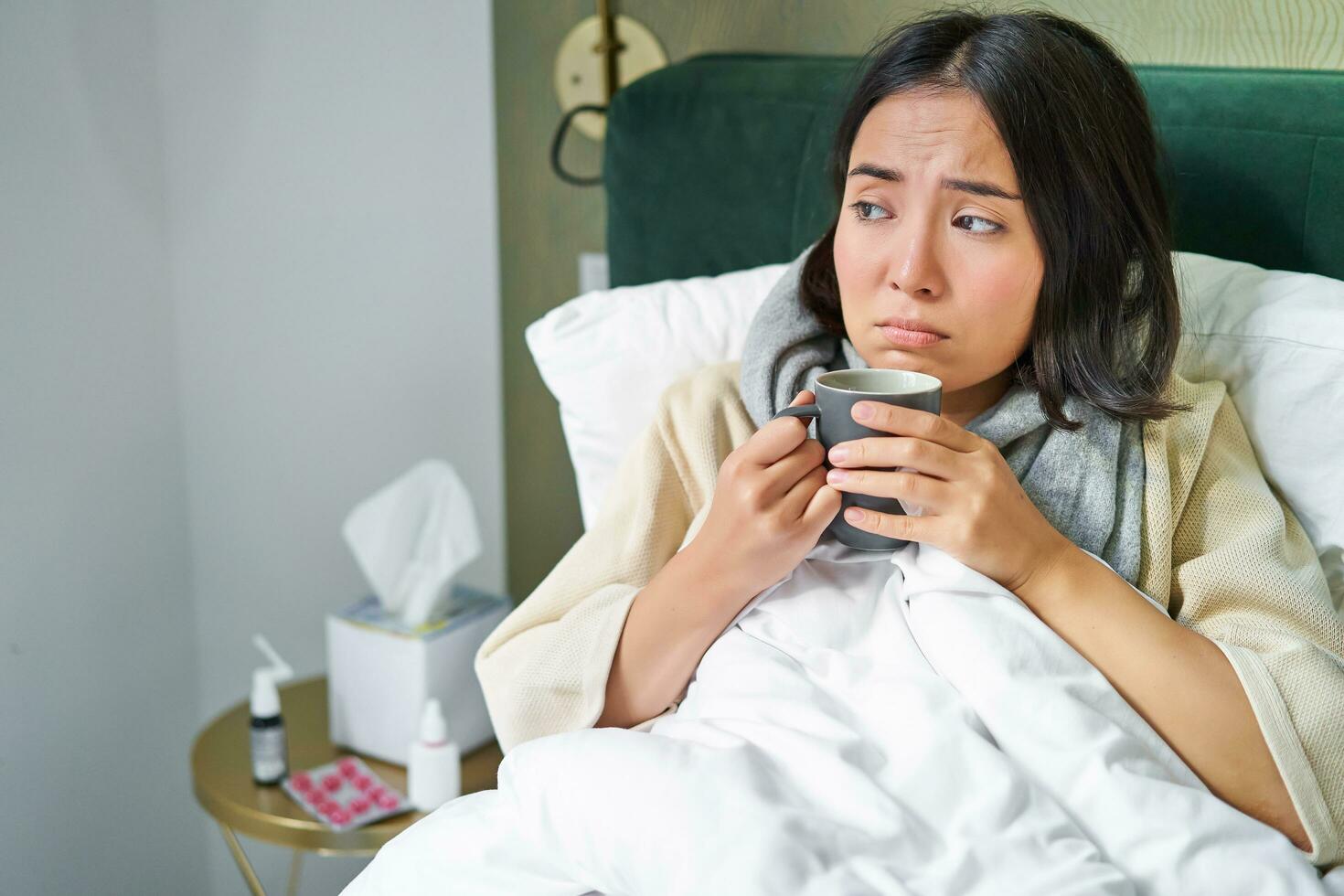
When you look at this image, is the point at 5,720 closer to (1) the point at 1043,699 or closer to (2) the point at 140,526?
(2) the point at 140,526

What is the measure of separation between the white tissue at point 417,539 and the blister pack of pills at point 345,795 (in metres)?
0.20

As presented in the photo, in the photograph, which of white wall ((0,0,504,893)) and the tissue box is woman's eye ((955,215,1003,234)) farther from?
white wall ((0,0,504,893))

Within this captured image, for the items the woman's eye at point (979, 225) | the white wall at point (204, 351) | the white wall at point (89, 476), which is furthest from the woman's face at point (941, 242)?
the white wall at point (89, 476)

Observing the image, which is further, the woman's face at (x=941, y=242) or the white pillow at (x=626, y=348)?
the white pillow at (x=626, y=348)

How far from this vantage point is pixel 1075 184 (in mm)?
985

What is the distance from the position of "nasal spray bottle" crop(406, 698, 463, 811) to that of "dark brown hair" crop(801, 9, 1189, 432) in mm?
802

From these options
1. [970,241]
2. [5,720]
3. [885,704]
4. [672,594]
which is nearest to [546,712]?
[672,594]

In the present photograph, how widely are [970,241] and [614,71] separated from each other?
0.91 metres

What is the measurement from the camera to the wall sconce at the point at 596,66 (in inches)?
67.2

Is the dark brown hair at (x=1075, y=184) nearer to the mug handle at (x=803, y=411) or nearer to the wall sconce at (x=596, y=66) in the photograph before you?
the mug handle at (x=803, y=411)

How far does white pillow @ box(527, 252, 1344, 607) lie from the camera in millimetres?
1044

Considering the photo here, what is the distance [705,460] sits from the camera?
3.63 ft

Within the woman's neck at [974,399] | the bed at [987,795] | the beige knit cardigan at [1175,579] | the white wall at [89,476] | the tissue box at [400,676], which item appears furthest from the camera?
the white wall at [89,476]

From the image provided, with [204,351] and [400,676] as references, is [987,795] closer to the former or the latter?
[400,676]
